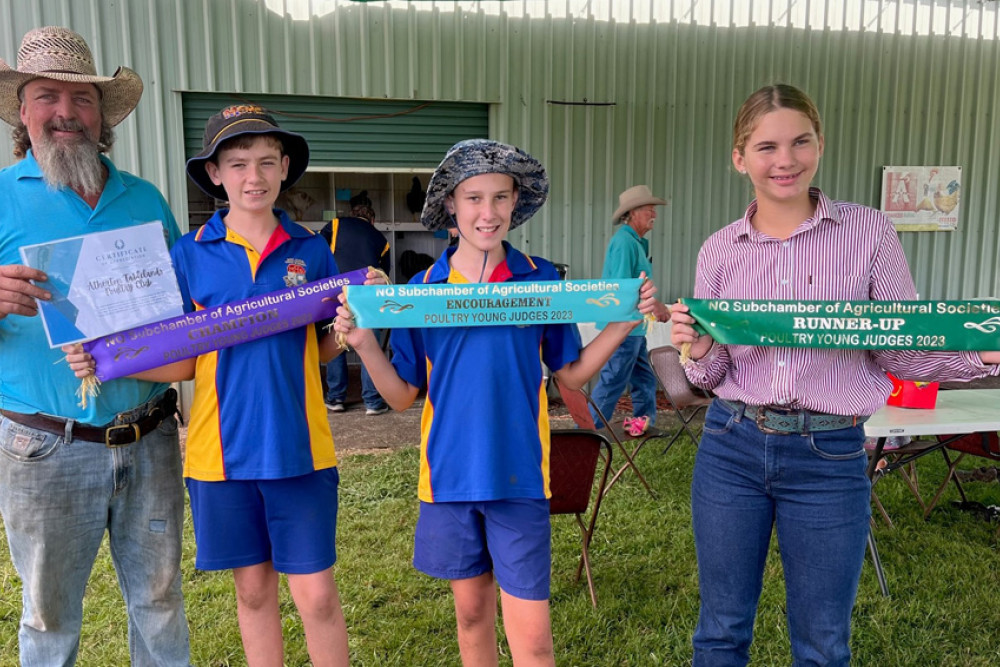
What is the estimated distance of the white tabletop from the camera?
3.38m

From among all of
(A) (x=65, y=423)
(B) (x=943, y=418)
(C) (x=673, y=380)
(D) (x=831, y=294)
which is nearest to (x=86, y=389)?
(A) (x=65, y=423)

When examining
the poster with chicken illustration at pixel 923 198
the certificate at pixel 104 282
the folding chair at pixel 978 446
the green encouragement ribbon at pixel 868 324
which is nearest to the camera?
the green encouragement ribbon at pixel 868 324

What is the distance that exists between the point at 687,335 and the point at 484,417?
644 mm

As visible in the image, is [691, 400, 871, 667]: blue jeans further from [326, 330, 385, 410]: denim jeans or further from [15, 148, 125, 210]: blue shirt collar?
[326, 330, 385, 410]: denim jeans

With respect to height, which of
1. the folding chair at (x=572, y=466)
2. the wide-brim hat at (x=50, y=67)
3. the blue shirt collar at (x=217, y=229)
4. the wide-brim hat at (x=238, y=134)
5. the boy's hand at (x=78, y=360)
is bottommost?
the folding chair at (x=572, y=466)

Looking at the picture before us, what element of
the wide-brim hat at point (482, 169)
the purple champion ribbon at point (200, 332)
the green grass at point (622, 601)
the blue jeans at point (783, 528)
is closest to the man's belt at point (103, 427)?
the purple champion ribbon at point (200, 332)

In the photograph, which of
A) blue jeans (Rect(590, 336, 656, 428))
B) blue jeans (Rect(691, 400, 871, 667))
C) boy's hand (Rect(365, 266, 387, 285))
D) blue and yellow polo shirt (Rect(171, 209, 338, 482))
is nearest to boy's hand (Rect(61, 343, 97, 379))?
blue and yellow polo shirt (Rect(171, 209, 338, 482))

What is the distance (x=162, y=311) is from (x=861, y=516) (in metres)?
2.12

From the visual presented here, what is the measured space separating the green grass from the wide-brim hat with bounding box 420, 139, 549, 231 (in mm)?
1987

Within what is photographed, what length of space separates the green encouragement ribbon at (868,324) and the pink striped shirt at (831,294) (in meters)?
0.04

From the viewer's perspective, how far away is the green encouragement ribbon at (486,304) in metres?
2.07

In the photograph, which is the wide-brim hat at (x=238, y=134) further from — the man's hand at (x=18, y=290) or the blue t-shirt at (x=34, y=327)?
the man's hand at (x=18, y=290)

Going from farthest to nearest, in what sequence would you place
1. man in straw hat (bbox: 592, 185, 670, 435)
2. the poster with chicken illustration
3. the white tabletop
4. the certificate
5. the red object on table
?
the poster with chicken illustration
man in straw hat (bbox: 592, 185, 670, 435)
the red object on table
the white tabletop
the certificate

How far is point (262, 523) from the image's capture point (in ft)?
7.25
